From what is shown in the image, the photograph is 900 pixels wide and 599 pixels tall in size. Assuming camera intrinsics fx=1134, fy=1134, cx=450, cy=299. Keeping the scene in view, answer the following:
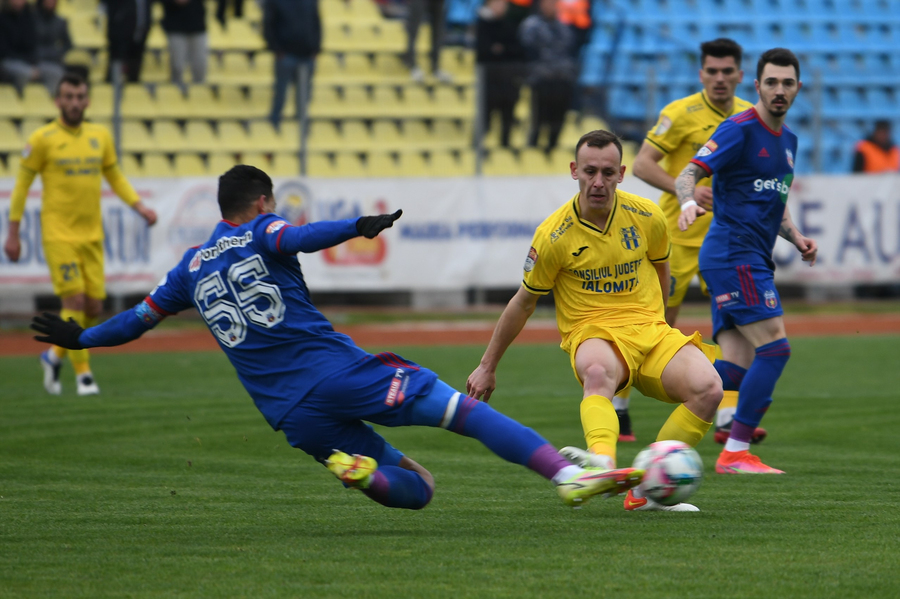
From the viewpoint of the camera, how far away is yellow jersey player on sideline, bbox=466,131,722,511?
516cm

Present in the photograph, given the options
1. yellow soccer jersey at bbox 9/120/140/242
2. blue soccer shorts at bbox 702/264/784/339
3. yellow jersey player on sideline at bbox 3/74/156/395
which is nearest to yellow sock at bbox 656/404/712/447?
blue soccer shorts at bbox 702/264/784/339

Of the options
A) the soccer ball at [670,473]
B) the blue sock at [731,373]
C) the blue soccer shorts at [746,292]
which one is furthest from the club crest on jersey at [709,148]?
the soccer ball at [670,473]

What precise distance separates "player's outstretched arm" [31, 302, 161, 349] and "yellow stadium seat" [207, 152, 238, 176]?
1205 centimetres

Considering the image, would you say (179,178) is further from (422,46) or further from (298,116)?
(422,46)

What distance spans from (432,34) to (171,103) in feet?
14.7

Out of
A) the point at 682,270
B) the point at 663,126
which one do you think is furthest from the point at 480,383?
the point at 663,126

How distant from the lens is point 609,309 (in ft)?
17.8

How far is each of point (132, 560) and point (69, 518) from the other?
1.02 m

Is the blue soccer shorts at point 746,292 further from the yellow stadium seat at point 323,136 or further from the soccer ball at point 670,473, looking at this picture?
the yellow stadium seat at point 323,136

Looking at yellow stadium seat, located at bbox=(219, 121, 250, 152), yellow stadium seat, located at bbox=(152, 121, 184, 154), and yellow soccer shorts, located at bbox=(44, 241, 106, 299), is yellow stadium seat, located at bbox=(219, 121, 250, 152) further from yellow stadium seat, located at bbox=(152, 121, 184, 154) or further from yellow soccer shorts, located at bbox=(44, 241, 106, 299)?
yellow soccer shorts, located at bbox=(44, 241, 106, 299)

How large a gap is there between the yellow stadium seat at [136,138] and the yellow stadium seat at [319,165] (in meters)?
2.37

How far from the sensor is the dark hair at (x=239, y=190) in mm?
4812

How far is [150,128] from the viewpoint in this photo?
1780cm

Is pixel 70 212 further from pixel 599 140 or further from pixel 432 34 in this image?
pixel 432 34
